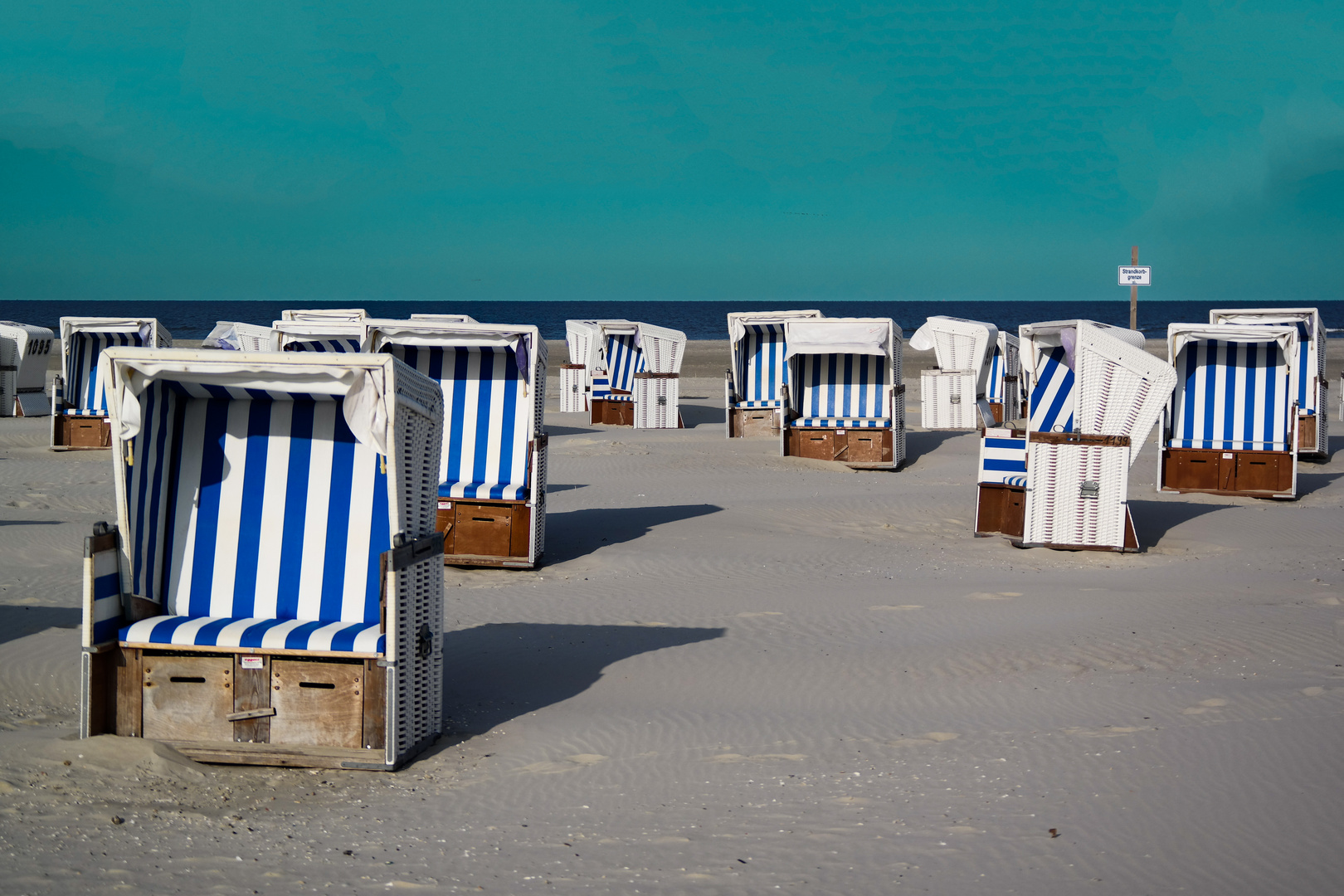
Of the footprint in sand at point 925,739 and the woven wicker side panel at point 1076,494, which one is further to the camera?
the woven wicker side panel at point 1076,494

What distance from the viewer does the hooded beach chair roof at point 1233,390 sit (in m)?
13.2

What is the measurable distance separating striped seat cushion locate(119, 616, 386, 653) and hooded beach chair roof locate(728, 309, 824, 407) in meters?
14.3

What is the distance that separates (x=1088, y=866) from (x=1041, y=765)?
994 mm

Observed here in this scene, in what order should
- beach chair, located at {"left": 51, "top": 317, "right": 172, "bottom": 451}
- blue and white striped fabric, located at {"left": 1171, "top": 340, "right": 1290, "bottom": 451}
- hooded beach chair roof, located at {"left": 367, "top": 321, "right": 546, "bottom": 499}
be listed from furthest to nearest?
1. beach chair, located at {"left": 51, "top": 317, "right": 172, "bottom": 451}
2. blue and white striped fabric, located at {"left": 1171, "top": 340, "right": 1290, "bottom": 451}
3. hooded beach chair roof, located at {"left": 367, "top": 321, "right": 546, "bottom": 499}

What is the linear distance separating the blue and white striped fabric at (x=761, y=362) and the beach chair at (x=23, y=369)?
522 inches

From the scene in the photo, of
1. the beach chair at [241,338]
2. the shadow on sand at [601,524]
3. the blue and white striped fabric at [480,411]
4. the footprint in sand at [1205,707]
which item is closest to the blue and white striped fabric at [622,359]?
the beach chair at [241,338]

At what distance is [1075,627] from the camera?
23.6 feet

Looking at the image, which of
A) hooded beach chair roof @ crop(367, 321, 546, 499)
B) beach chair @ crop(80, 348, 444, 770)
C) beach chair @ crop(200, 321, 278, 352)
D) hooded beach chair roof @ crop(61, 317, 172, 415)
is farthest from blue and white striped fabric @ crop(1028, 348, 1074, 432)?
beach chair @ crop(200, 321, 278, 352)

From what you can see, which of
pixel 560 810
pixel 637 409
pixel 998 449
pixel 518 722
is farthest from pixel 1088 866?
pixel 637 409

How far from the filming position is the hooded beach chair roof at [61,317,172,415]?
17.3 meters

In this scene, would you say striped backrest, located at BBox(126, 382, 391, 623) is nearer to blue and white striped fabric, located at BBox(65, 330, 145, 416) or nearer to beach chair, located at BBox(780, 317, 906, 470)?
beach chair, located at BBox(780, 317, 906, 470)

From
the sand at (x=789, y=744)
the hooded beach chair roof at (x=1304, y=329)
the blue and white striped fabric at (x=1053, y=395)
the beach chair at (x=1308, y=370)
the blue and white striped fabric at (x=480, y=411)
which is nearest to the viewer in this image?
the sand at (x=789, y=744)

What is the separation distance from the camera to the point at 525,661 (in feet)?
22.3

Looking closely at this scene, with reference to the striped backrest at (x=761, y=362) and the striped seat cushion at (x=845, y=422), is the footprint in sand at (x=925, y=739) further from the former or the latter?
the striped backrest at (x=761, y=362)
